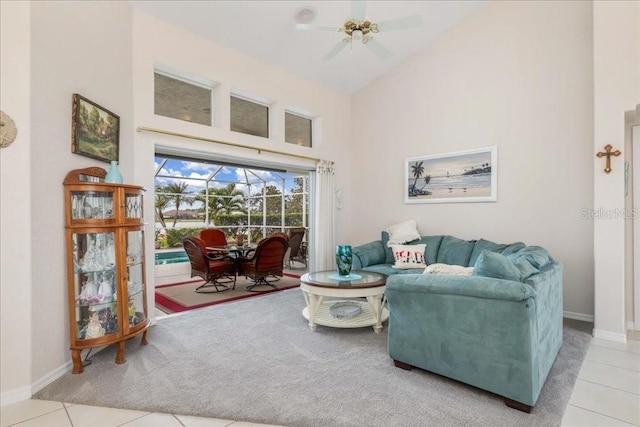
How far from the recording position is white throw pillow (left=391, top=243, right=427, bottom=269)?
4.57m

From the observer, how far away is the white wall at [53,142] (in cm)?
241

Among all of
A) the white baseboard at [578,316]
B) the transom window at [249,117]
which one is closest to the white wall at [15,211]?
the transom window at [249,117]

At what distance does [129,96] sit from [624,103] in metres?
5.09

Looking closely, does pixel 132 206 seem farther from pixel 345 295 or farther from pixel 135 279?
pixel 345 295

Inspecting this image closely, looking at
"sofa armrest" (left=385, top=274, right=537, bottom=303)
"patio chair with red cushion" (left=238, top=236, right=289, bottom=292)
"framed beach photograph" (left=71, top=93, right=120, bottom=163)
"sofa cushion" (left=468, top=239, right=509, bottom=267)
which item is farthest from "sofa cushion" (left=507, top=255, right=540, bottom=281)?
"patio chair with red cushion" (left=238, top=236, right=289, bottom=292)

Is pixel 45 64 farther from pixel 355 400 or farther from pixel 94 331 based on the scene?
pixel 355 400

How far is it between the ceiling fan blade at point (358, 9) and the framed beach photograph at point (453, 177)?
2.58 m

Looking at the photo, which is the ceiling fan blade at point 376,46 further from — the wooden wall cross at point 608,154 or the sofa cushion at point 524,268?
the sofa cushion at point 524,268

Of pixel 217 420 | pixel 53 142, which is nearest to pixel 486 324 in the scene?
pixel 217 420

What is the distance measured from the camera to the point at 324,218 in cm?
563

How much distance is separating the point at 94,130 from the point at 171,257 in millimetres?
6401

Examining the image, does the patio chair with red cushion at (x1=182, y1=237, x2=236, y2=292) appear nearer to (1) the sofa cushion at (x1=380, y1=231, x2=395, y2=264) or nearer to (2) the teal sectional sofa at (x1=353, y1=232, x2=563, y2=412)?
(1) the sofa cushion at (x1=380, y1=231, x2=395, y2=264)

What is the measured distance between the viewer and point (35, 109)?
2.41 m

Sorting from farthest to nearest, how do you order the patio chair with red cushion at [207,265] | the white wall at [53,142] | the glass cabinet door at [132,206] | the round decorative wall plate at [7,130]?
the patio chair with red cushion at [207,265]
the glass cabinet door at [132,206]
the white wall at [53,142]
the round decorative wall plate at [7,130]
